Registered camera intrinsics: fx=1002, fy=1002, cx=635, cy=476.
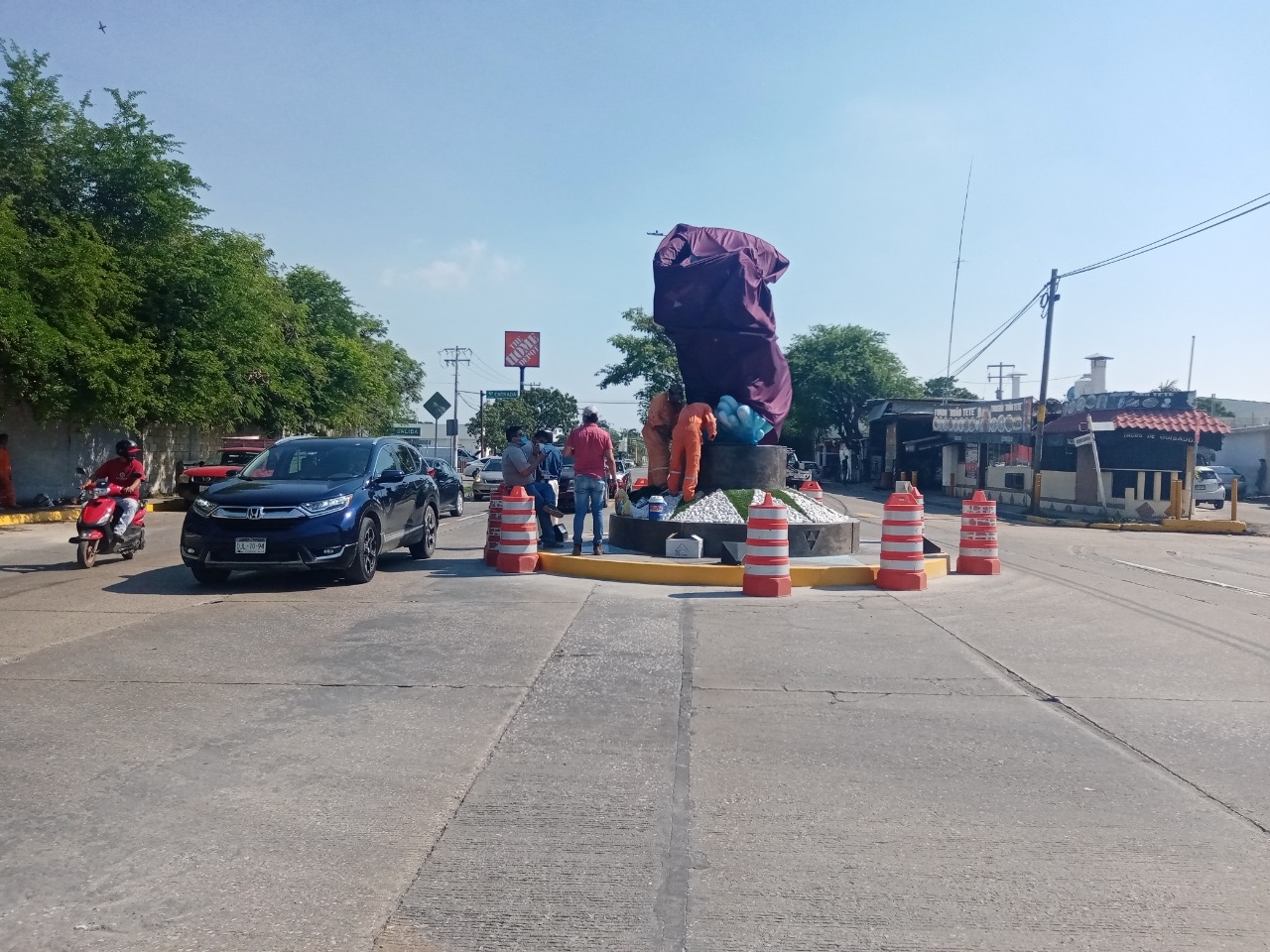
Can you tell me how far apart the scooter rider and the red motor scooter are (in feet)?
0.12

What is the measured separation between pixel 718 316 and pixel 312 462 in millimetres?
6842

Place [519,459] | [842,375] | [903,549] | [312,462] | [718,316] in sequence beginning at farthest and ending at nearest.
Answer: [842,375]
[718,316]
[519,459]
[312,462]
[903,549]

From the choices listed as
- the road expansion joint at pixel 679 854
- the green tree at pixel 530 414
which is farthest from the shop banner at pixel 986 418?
the green tree at pixel 530 414

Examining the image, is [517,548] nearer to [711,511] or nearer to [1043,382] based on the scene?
[711,511]

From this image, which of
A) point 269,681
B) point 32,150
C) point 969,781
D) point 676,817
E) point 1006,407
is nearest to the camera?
point 676,817

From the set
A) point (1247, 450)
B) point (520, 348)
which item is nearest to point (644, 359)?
point (520, 348)

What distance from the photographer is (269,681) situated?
6559mm

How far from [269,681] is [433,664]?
3.65 feet

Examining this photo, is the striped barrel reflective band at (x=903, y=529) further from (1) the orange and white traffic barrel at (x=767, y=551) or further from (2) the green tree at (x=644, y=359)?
(2) the green tree at (x=644, y=359)

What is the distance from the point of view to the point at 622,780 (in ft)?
15.8

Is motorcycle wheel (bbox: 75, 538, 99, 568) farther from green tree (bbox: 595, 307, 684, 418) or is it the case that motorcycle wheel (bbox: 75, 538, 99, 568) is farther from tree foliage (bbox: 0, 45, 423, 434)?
green tree (bbox: 595, 307, 684, 418)

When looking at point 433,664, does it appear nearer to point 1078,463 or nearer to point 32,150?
point 32,150

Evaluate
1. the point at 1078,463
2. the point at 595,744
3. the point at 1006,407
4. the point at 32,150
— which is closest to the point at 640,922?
the point at 595,744

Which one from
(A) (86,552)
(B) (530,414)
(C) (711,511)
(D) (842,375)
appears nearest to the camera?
(A) (86,552)
